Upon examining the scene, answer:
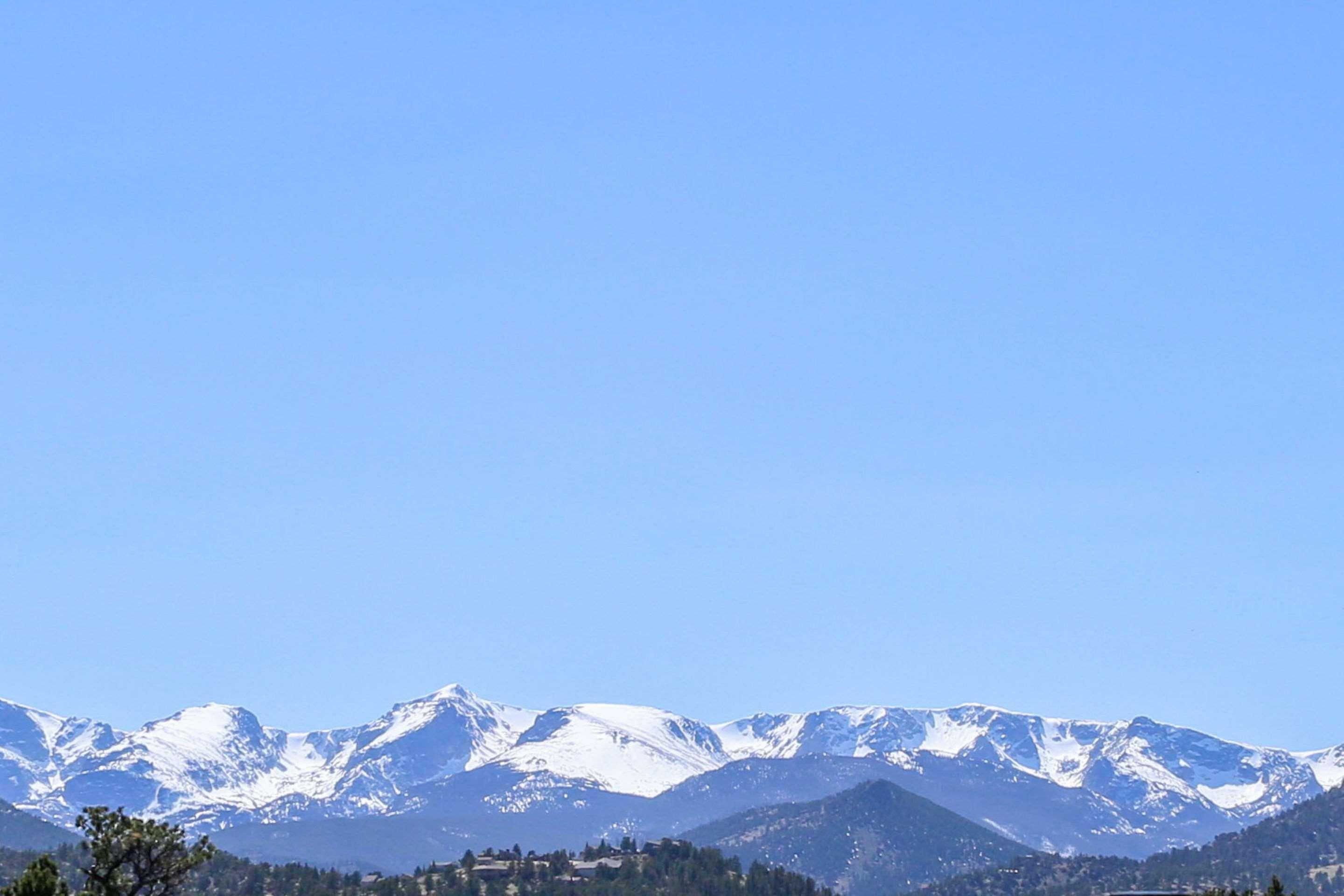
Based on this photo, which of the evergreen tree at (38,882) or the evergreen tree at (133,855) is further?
the evergreen tree at (133,855)

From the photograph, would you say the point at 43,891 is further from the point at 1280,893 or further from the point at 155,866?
the point at 1280,893

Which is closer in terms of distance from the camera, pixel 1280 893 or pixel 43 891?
pixel 43 891

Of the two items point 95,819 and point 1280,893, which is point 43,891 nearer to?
point 95,819

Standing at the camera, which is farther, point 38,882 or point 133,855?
point 133,855

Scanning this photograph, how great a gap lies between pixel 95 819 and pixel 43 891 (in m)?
18.4

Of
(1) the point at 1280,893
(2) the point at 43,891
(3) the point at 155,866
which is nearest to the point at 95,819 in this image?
(3) the point at 155,866

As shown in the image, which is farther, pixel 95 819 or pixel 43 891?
pixel 95 819

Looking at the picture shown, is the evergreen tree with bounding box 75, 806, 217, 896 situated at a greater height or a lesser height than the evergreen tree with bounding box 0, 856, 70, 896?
greater

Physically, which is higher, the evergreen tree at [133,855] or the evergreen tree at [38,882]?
the evergreen tree at [133,855]

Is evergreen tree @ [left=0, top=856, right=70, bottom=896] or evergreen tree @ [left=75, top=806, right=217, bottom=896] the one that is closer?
evergreen tree @ [left=0, top=856, right=70, bottom=896]

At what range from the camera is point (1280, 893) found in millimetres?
124688

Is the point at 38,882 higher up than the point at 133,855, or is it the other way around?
the point at 133,855

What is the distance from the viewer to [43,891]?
11050 centimetres

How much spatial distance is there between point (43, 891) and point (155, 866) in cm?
1849
